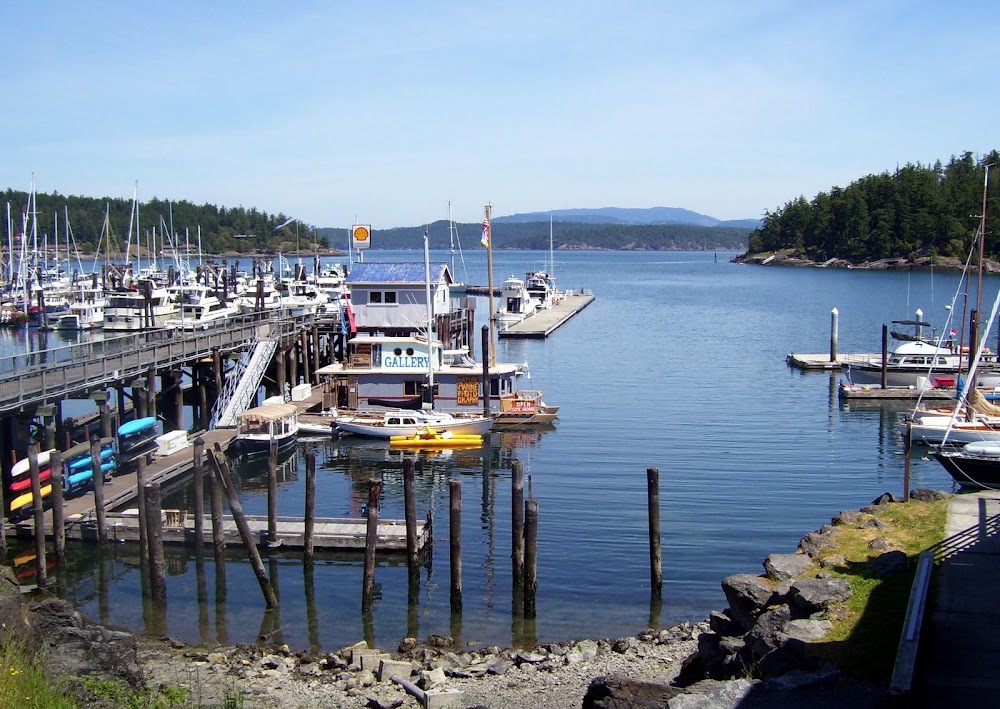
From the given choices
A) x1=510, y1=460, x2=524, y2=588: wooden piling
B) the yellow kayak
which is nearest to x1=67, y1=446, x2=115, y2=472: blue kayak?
the yellow kayak

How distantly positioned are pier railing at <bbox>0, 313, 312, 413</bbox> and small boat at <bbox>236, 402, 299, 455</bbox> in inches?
175

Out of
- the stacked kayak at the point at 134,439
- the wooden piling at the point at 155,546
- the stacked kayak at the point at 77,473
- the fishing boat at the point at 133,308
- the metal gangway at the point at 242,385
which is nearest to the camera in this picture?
the wooden piling at the point at 155,546

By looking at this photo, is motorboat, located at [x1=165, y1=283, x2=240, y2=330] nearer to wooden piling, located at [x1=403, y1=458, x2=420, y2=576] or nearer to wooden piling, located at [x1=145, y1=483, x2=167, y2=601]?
wooden piling, located at [x1=145, y1=483, x2=167, y2=601]

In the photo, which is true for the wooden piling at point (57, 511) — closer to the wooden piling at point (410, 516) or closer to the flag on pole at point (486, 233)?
the wooden piling at point (410, 516)

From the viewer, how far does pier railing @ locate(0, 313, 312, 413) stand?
32875 mm

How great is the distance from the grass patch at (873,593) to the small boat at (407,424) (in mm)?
22485

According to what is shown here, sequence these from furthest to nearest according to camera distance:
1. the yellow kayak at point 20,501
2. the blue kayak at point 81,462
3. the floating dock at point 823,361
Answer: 1. the floating dock at point 823,361
2. the blue kayak at point 81,462
3. the yellow kayak at point 20,501

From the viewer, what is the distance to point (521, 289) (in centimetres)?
11181

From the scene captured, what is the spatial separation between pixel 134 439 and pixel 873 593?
29.9 meters

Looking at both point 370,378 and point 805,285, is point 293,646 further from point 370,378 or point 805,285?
point 805,285

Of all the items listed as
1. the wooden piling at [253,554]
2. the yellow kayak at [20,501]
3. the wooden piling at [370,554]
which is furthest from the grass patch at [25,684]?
the yellow kayak at [20,501]

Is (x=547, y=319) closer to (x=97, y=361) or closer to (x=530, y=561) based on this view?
(x=97, y=361)

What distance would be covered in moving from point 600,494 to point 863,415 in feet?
75.5

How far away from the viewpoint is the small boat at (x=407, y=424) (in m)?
46.0
